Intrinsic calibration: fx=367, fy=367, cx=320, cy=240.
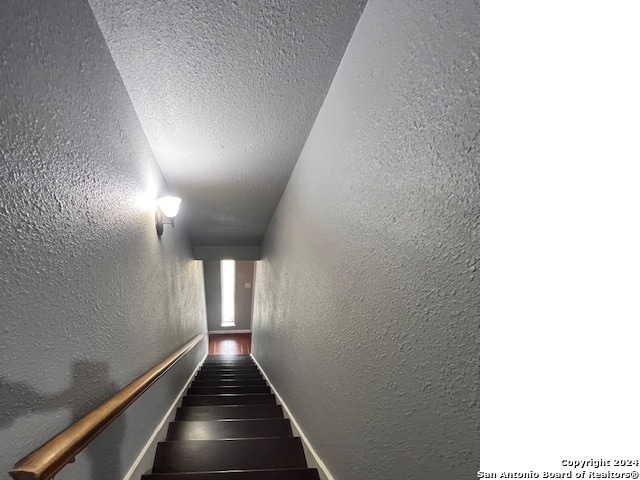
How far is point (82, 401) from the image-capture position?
1290 millimetres

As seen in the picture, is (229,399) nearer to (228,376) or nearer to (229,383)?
(229,383)

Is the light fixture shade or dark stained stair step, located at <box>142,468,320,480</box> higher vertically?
the light fixture shade

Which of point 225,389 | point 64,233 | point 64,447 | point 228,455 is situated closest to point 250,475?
point 228,455

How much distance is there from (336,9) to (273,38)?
285mm

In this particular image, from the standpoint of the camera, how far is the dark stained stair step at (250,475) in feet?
6.12

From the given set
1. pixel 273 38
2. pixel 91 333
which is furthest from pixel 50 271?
pixel 273 38

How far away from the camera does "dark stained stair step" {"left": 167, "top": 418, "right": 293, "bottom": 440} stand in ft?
8.43

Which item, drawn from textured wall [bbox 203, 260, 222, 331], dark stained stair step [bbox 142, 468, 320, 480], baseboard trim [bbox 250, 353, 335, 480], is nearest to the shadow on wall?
dark stained stair step [bbox 142, 468, 320, 480]

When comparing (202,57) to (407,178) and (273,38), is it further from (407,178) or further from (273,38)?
(407,178)

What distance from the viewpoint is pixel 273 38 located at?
147cm

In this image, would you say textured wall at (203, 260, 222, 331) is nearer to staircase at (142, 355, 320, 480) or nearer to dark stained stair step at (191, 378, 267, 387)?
dark stained stair step at (191, 378, 267, 387)

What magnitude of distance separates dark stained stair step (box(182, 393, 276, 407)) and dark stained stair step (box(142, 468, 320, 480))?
62.6 inches

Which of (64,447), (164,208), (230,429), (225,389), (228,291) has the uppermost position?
(164,208)

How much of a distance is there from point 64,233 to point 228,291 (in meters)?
10.6
